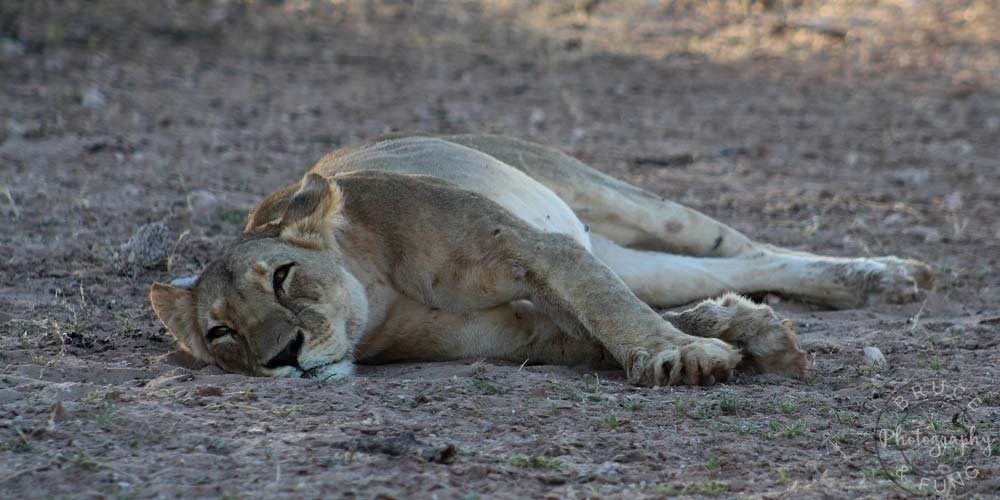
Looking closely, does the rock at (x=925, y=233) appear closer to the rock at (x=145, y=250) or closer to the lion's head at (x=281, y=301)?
the lion's head at (x=281, y=301)

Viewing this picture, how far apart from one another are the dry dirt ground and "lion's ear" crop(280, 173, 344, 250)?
1.81 ft

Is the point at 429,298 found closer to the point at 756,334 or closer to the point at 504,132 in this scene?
the point at 756,334

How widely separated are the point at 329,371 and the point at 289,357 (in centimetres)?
16

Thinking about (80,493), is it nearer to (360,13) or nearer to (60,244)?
(60,244)

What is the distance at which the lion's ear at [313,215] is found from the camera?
4.82 meters

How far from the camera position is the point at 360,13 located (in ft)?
46.6

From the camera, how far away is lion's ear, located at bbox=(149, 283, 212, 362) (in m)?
4.82

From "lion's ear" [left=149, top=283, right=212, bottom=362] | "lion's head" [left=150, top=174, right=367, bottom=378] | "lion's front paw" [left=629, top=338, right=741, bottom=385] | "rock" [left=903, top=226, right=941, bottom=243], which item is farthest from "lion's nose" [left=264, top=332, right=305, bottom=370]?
"rock" [left=903, top=226, right=941, bottom=243]

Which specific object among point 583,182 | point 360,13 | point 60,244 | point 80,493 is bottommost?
point 80,493

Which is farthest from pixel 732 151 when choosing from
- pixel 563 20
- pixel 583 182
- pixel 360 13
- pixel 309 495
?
pixel 309 495

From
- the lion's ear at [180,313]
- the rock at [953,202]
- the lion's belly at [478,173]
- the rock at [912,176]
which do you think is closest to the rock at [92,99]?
the lion's belly at [478,173]

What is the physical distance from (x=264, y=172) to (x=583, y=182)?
9.39 ft

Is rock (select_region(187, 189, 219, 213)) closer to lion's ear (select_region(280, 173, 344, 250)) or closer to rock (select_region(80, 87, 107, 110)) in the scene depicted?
lion's ear (select_region(280, 173, 344, 250))

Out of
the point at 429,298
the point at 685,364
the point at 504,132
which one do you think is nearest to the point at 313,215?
the point at 429,298
